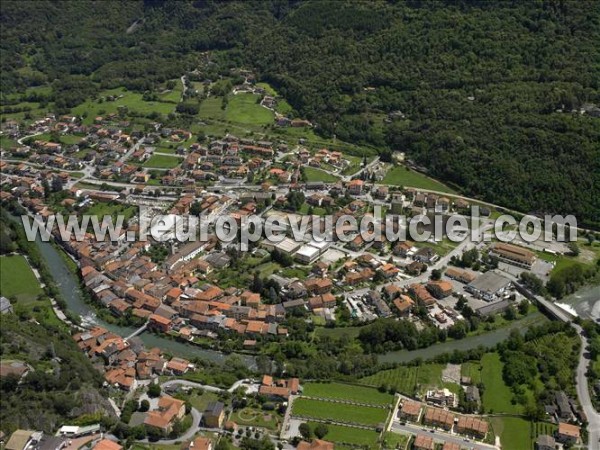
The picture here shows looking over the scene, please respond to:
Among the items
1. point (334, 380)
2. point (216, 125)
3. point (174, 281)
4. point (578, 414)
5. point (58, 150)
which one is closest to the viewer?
point (578, 414)

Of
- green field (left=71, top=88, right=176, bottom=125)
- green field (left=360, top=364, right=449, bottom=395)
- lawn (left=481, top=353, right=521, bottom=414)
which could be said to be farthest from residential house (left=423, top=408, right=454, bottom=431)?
green field (left=71, top=88, right=176, bottom=125)

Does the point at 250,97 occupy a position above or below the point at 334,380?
above

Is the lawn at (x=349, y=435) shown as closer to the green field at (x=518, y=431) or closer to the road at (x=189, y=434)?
the road at (x=189, y=434)

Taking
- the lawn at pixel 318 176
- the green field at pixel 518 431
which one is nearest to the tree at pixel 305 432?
the green field at pixel 518 431

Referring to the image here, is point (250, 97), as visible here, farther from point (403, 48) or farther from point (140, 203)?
point (140, 203)

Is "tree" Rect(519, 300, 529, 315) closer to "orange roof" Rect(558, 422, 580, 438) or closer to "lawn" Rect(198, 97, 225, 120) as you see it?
"orange roof" Rect(558, 422, 580, 438)

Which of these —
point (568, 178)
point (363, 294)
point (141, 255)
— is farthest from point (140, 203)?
point (568, 178)

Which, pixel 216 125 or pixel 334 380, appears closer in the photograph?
pixel 334 380
